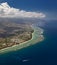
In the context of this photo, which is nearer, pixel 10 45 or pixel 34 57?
pixel 34 57

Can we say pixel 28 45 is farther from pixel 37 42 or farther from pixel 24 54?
pixel 24 54

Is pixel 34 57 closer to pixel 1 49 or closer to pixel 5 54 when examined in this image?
pixel 5 54

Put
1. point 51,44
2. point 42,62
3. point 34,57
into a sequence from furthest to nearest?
A: point 51,44, point 34,57, point 42,62

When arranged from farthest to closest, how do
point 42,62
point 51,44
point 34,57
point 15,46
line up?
→ point 51,44 < point 15,46 < point 34,57 < point 42,62

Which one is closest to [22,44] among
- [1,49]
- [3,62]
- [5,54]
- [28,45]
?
[28,45]

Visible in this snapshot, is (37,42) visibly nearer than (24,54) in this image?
No

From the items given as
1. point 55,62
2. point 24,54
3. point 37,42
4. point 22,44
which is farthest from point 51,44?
point 55,62

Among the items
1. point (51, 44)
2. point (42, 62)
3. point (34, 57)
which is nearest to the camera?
point (42, 62)

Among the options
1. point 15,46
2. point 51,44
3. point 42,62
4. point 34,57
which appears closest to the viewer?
point 42,62
